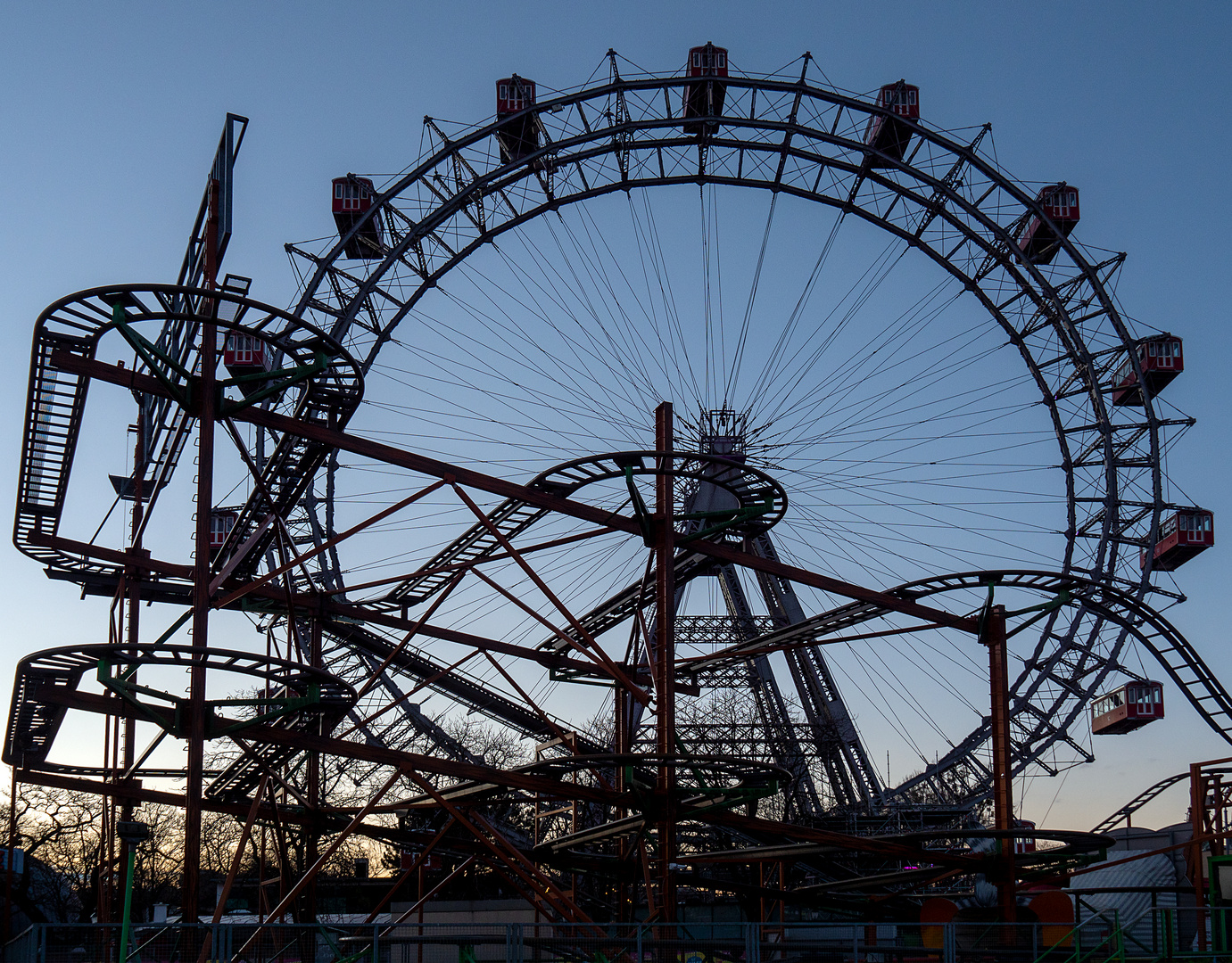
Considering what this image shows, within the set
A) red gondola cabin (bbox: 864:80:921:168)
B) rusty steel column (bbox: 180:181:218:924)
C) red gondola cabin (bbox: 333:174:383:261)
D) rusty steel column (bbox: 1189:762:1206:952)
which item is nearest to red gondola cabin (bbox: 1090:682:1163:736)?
rusty steel column (bbox: 1189:762:1206:952)

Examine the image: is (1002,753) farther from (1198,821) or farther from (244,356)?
(244,356)

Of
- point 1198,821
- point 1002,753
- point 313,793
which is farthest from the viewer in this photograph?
point 1198,821

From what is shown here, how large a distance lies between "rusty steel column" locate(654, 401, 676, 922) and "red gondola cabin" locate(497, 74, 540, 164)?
1839cm

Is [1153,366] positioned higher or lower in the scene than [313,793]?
higher

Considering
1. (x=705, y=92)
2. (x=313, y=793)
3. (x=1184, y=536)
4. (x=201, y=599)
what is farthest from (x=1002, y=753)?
(x=705, y=92)

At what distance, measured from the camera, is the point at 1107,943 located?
23094 millimetres

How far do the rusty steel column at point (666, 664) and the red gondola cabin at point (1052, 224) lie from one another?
2333 centimetres

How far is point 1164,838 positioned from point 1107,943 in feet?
45.5

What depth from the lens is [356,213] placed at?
40188 mm

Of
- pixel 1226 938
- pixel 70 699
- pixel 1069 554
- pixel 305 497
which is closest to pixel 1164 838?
pixel 1069 554

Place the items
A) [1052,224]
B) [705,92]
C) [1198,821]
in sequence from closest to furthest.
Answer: [1198,821] → [705,92] → [1052,224]

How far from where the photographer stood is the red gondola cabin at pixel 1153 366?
44.2 m

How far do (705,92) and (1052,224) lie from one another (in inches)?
463

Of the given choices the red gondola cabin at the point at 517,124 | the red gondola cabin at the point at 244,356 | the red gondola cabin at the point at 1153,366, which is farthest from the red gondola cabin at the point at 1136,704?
the red gondola cabin at the point at 244,356
